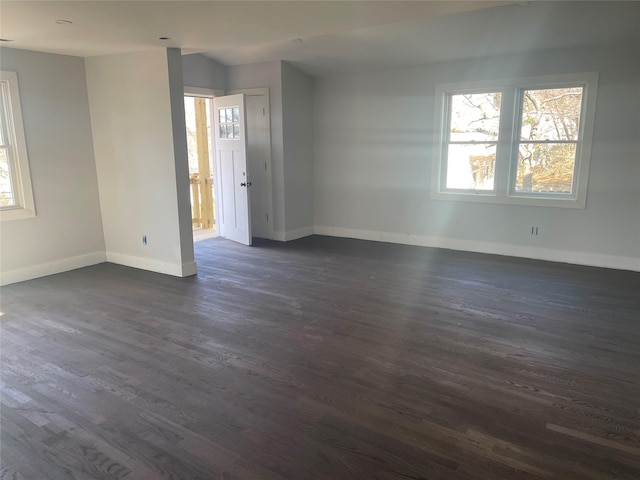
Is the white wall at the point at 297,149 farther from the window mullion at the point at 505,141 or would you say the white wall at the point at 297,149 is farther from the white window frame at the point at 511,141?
the window mullion at the point at 505,141

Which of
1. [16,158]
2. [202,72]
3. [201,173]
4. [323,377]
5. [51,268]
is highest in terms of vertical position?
[202,72]

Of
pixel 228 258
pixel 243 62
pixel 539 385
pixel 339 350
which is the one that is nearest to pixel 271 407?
pixel 339 350

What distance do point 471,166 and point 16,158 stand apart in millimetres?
5414

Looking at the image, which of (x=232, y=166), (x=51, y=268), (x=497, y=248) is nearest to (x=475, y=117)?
(x=497, y=248)

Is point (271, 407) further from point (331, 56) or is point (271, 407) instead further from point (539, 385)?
point (331, 56)

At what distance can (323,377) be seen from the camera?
284cm

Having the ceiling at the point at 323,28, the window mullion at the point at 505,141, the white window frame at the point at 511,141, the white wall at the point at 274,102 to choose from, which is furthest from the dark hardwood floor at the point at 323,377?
the ceiling at the point at 323,28

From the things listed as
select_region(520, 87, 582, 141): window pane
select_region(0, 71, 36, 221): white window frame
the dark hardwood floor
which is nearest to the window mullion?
select_region(520, 87, 582, 141): window pane

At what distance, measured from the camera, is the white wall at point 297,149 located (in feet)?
21.4

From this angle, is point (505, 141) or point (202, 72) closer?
point (505, 141)

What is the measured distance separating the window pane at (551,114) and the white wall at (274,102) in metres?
3.27

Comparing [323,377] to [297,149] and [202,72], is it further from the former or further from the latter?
[202,72]

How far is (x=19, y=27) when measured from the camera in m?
3.61

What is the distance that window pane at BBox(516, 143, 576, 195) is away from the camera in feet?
17.7
